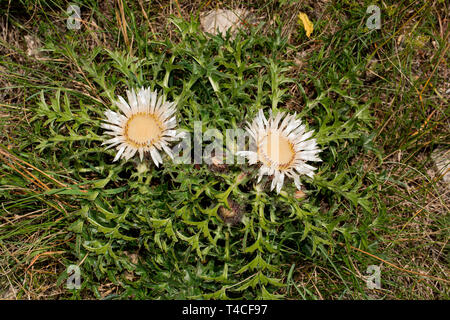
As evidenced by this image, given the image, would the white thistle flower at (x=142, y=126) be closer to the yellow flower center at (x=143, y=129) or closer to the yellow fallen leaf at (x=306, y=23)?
the yellow flower center at (x=143, y=129)

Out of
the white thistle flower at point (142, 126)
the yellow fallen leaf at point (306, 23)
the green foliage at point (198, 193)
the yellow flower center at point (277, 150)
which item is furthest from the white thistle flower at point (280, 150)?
the yellow fallen leaf at point (306, 23)

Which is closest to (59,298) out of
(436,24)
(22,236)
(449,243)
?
(22,236)

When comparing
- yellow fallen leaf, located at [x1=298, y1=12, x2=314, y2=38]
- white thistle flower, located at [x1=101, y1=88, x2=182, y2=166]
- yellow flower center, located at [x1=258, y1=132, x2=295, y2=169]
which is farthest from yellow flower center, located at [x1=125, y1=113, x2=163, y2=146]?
yellow fallen leaf, located at [x1=298, y1=12, x2=314, y2=38]

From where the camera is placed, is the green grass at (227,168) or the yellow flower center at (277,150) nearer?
the yellow flower center at (277,150)

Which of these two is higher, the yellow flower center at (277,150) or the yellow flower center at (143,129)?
the yellow flower center at (143,129)

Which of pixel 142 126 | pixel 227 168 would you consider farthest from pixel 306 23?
pixel 142 126

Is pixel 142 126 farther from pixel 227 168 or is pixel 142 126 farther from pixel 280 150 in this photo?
pixel 280 150

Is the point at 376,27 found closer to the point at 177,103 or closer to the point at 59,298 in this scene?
the point at 177,103
